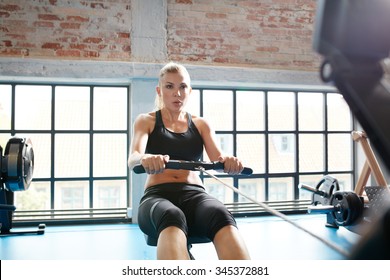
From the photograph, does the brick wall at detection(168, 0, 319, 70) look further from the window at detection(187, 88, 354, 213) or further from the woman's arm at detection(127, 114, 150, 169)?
the woman's arm at detection(127, 114, 150, 169)

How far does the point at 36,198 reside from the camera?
3777 millimetres

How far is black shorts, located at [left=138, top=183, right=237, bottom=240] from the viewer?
1.45m

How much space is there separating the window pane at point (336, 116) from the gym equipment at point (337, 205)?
1.46 m

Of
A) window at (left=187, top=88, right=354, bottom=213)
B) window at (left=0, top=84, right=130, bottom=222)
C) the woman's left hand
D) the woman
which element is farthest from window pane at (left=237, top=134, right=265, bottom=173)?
the woman's left hand

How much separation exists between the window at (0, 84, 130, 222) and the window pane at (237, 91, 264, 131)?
1340 millimetres

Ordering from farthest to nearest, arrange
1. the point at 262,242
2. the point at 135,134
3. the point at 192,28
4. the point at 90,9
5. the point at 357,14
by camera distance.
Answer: the point at 192,28 → the point at 90,9 → the point at 262,242 → the point at 135,134 → the point at 357,14

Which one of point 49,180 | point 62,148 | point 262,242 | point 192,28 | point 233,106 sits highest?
point 192,28

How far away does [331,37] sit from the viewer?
1.78ft

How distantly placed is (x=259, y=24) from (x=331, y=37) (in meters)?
3.71

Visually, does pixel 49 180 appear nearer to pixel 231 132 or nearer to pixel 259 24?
pixel 231 132

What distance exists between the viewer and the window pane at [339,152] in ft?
15.0

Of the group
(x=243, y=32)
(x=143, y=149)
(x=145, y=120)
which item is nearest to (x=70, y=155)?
(x=145, y=120)

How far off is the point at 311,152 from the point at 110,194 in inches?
99.0

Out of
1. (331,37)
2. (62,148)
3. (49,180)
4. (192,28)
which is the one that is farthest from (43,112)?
(331,37)
